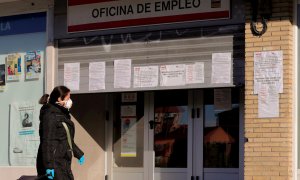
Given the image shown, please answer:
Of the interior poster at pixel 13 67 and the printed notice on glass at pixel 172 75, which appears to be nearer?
the printed notice on glass at pixel 172 75

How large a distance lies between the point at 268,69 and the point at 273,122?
0.72 meters

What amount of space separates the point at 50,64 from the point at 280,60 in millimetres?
4036

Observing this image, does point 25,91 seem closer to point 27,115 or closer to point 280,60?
point 27,115

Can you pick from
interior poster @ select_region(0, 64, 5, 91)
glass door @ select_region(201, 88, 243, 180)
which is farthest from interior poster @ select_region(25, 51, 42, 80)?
glass door @ select_region(201, 88, 243, 180)

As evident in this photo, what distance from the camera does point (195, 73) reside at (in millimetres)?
10141

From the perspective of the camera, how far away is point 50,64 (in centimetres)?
1146

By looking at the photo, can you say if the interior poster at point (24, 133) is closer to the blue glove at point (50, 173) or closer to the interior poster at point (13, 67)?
the interior poster at point (13, 67)

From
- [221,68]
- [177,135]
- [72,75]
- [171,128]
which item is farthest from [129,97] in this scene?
[221,68]

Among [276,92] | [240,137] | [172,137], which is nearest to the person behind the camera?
[276,92]

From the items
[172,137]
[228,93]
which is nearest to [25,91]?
[172,137]

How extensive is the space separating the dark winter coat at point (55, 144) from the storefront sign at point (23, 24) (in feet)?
11.6

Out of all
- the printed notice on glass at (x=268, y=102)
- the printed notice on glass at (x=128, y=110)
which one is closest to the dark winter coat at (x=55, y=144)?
the printed notice on glass at (x=268, y=102)

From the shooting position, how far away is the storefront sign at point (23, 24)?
11820 mm

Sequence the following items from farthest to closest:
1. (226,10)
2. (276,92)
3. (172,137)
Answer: (172,137) → (226,10) → (276,92)
